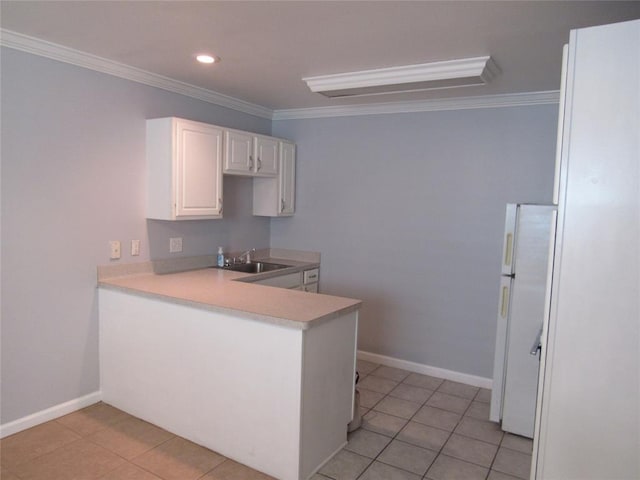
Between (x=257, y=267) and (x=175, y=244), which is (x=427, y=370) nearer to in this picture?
(x=257, y=267)

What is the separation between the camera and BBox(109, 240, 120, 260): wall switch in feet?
10.4

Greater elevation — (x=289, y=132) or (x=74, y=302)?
(x=289, y=132)

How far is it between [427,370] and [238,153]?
2.53 m

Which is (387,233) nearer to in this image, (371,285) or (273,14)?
(371,285)

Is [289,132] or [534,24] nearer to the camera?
[534,24]

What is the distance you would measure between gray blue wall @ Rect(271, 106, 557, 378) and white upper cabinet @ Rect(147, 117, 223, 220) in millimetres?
1294

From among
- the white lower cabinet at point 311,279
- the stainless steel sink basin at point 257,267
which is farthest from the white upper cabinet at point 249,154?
the white lower cabinet at point 311,279

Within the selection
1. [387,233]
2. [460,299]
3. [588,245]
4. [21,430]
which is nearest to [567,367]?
[588,245]

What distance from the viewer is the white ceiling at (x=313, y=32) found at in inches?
82.2

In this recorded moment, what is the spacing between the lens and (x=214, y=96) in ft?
12.5

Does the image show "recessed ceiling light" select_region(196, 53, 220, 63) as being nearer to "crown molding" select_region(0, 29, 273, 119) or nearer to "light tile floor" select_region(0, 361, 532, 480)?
"crown molding" select_region(0, 29, 273, 119)

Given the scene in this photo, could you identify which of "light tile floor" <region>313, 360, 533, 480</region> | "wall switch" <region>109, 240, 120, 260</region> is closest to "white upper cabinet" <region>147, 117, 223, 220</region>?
"wall switch" <region>109, 240, 120, 260</region>

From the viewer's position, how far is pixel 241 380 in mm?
2461

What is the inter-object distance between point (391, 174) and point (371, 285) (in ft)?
3.46
